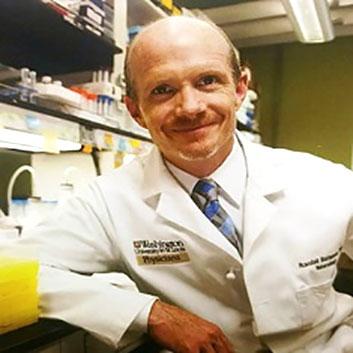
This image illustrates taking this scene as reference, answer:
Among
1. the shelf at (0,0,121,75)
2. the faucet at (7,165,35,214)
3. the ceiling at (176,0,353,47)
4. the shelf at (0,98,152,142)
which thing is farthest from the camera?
the ceiling at (176,0,353,47)

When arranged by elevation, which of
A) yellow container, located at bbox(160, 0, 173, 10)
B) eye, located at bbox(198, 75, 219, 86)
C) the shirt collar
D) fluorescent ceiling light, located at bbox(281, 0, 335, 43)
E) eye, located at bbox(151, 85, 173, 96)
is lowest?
the shirt collar

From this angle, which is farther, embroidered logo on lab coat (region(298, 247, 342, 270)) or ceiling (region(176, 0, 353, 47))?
ceiling (region(176, 0, 353, 47))

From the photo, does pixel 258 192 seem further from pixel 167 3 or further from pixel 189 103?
pixel 167 3

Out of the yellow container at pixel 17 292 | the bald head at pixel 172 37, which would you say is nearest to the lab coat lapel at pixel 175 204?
the bald head at pixel 172 37

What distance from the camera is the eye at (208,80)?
1.25 meters

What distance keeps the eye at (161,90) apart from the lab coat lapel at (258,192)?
12.7 inches

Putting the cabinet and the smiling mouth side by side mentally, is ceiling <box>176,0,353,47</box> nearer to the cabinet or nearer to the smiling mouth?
the cabinet

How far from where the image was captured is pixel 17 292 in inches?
38.9

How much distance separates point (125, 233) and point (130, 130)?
117 cm

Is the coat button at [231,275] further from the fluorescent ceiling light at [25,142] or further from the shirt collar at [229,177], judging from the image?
the fluorescent ceiling light at [25,142]

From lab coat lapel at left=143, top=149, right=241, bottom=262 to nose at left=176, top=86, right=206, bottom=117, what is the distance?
215mm

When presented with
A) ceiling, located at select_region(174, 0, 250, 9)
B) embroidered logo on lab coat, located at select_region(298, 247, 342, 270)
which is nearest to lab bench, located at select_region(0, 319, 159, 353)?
embroidered logo on lab coat, located at select_region(298, 247, 342, 270)

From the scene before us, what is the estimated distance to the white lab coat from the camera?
1184 mm

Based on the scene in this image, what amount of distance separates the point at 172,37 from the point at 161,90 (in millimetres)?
151
